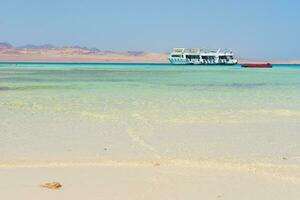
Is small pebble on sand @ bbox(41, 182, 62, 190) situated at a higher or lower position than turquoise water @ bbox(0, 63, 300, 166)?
higher

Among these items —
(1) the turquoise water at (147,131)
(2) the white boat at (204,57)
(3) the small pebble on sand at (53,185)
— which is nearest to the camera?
(3) the small pebble on sand at (53,185)

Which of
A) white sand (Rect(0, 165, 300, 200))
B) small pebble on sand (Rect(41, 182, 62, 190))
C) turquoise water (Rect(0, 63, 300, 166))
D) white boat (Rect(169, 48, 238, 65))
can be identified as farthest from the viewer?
white boat (Rect(169, 48, 238, 65))

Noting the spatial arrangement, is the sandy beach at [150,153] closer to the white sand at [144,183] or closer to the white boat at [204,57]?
the white sand at [144,183]

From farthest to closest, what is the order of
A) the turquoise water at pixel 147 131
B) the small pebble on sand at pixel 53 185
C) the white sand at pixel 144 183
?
the turquoise water at pixel 147 131 < the small pebble on sand at pixel 53 185 < the white sand at pixel 144 183

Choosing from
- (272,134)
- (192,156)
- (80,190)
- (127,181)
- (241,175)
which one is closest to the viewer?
(80,190)

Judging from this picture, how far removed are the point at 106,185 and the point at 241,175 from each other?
1849mm

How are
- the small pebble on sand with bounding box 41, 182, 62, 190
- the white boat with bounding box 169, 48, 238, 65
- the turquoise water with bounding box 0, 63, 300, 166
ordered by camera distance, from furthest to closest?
the white boat with bounding box 169, 48, 238, 65 → the turquoise water with bounding box 0, 63, 300, 166 → the small pebble on sand with bounding box 41, 182, 62, 190

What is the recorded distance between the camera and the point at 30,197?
5430 millimetres

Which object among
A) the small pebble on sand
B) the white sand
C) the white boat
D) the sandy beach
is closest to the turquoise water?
the sandy beach

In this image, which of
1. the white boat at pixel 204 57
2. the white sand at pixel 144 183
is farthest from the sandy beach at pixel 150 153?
the white boat at pixel 204 57

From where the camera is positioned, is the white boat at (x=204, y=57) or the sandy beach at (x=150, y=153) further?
the white boat at (x=204, y=57)

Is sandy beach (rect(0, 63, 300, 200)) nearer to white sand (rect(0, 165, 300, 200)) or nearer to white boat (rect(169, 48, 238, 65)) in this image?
white sand (rect(0, 165, 300, 200))

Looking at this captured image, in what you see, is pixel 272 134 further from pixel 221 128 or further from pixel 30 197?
pixel 30 197

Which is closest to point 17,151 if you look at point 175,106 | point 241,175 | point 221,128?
point 241,175
